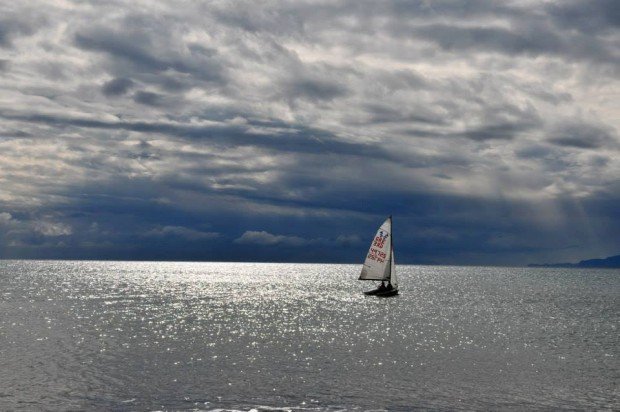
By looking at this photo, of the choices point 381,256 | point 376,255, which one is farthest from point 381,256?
point 376,255

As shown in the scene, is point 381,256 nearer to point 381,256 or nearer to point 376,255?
point 381,256

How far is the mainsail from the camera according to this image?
11994 centimetres

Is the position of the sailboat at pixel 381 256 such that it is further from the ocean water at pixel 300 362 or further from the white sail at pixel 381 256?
the ocean water at pixel 300 362

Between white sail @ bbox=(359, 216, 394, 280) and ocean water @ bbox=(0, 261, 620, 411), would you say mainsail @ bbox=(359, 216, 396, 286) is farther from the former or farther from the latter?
ocean water @ bbox=(0, 261, 620, 411)

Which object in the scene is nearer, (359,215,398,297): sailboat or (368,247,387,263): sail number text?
(359,215,398,297): sailboat

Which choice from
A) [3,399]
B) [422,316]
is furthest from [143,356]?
[422,316]

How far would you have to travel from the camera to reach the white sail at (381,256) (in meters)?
120

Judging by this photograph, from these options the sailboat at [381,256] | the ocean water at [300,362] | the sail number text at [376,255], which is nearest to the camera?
the ocean water at [300,362]

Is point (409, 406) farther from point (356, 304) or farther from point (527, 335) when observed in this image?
point (356, 304)

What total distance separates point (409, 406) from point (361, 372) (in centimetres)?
1115

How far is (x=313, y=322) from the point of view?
8694 centimetres

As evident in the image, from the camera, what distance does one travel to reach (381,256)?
12150cm

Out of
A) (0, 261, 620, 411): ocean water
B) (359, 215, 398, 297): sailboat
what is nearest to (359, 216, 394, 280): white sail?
(359, 215, 398, 297): sailboat

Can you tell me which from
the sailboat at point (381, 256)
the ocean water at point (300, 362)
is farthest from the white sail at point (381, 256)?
the ocean water at point (300, 362)
